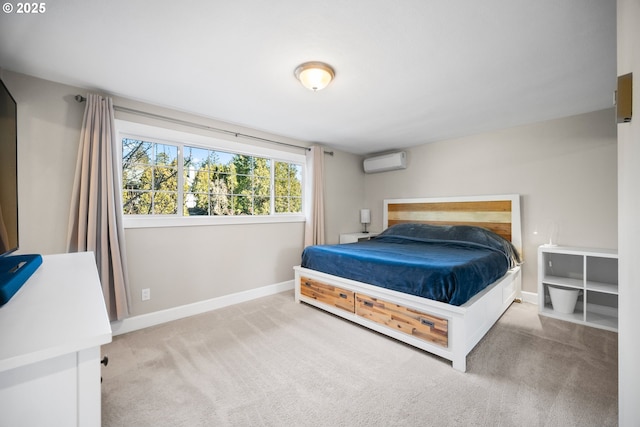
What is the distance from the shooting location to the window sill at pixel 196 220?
8.51 ft

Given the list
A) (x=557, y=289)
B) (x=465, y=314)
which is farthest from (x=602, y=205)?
(x=465, y=314)

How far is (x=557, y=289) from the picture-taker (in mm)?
2771

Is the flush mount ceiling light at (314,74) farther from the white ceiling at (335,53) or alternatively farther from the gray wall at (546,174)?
the gray wall at (546,174)

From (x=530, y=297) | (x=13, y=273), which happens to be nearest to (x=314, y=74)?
(x=13, y=273)

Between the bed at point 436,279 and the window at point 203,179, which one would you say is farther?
the window at point 203,179

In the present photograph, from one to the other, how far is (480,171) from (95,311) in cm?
419

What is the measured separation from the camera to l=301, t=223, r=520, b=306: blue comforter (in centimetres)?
204

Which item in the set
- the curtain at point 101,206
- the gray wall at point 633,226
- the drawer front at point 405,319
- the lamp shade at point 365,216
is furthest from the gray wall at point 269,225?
the gray wall at point 633,226

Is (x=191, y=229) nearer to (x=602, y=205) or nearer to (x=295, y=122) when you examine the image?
(x=295, y=122)

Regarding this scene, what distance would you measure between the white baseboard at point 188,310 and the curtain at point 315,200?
2.67 feet

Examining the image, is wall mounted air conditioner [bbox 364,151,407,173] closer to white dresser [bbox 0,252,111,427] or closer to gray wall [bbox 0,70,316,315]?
gray wall [bbox 0,70,316,315]

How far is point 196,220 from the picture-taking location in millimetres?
2982

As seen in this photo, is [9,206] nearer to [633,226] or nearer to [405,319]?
[633,226]

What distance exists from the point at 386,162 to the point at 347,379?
352 cm
